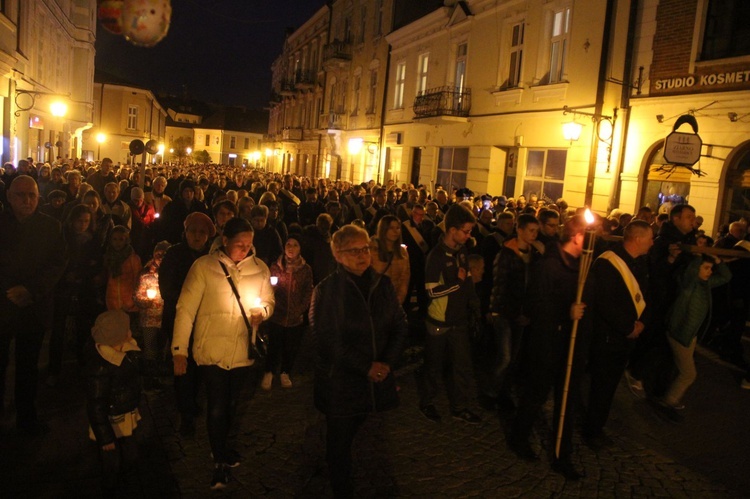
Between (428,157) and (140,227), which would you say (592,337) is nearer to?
(140,227)

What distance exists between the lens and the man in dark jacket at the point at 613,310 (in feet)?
15.5

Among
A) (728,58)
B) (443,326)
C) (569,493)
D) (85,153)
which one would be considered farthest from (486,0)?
(85,153)

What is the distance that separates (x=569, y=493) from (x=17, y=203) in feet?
16.1

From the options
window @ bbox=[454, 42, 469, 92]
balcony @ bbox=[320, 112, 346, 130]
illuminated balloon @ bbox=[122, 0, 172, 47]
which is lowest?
illuminated balloon @ bbox=[122, 0, 172, 47]

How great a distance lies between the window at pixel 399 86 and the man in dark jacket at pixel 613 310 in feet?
69.9

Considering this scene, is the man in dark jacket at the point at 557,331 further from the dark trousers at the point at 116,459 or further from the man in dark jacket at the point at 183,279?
the dark trousers at the point at 116,459

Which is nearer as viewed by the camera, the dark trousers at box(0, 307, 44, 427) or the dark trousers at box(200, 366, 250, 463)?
the dark trousers at box(200, 366, 250, 463)

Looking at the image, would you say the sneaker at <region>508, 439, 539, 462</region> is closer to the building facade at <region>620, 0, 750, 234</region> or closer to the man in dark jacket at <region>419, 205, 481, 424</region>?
the man in dark jacket at <region>419, 205, 481, 424</region>

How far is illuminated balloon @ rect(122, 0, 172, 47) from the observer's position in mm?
6168

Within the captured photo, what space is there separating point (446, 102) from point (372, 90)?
9.69 m

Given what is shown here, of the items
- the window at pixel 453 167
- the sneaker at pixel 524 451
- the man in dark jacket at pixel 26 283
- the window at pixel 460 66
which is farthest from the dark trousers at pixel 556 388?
the window at pixel 460 66

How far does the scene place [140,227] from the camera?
9367 mm

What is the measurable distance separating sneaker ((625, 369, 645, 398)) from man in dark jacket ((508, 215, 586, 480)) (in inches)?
89.6

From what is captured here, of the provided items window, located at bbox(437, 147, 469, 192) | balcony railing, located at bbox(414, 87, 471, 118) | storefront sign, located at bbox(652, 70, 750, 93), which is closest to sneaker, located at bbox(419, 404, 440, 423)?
storefront sign, located at bbox(652, 70, 750, 93)
